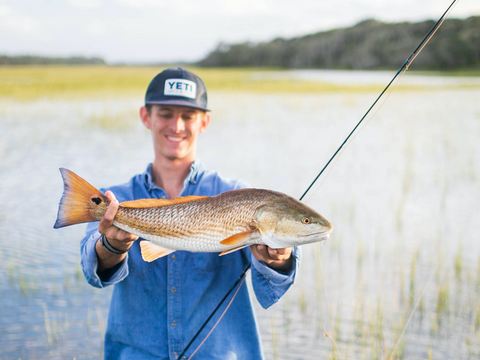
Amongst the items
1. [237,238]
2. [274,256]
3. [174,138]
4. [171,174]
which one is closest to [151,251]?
[237,238]

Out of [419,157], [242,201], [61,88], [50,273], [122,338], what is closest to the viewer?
[242,201]

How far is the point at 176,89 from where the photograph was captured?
10.3 feet

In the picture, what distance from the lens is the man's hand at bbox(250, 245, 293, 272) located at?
Answer: 2551 millimetres

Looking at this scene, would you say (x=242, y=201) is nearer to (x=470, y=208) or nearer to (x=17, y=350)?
(x=17, y=350)

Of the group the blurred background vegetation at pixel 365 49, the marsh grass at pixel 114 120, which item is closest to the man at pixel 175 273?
the marsh grass at pixel 114 120

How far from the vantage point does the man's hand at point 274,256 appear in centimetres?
255

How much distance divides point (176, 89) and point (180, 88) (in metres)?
0.03

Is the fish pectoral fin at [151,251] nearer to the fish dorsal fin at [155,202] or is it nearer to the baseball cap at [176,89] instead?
the fish dorsal fin at [155,202]

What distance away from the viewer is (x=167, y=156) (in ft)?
10.7

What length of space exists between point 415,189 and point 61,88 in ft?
82.0

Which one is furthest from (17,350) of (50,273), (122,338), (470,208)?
(470,208)

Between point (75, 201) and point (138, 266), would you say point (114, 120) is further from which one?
point (75, 201)

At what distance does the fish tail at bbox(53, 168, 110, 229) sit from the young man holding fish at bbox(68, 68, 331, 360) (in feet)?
0.04

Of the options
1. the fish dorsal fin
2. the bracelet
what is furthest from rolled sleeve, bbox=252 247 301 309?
the bracelet
